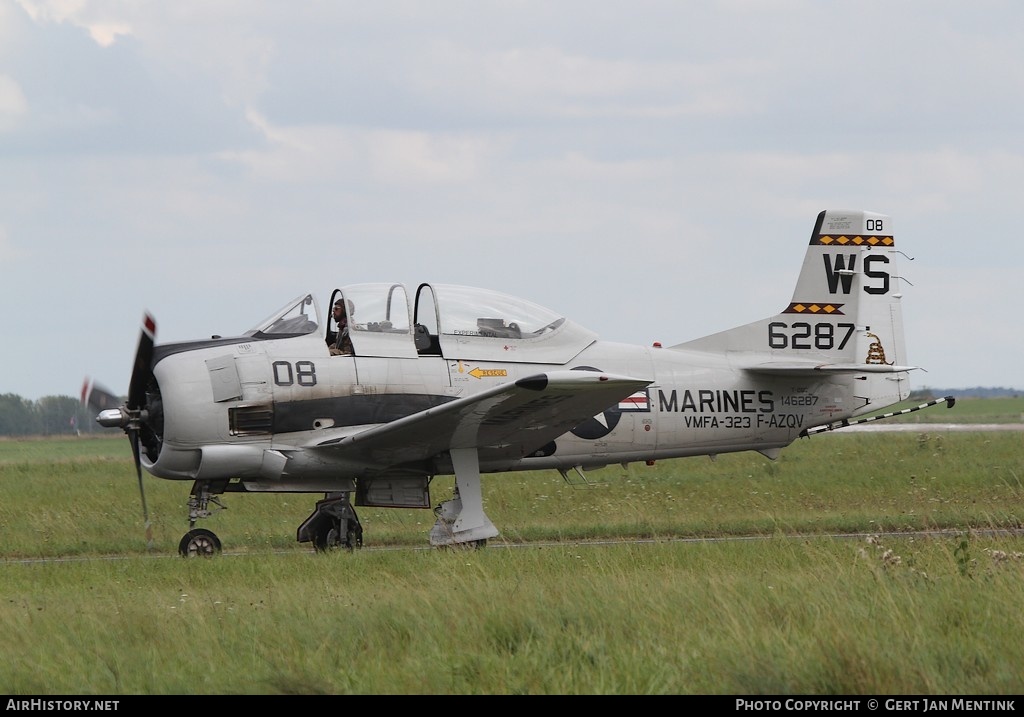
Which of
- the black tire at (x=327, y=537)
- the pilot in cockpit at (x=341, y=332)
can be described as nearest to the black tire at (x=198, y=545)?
the black tire at (x=327, y=537)

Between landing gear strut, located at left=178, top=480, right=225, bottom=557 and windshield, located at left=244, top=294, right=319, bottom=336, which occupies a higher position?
windshield, located at left=244, top=294, right=319, bottom=336

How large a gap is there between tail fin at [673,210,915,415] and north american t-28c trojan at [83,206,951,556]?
0.11m

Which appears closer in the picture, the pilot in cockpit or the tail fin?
the pilot in cockpit

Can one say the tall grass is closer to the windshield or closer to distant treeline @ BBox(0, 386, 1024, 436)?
the windshield

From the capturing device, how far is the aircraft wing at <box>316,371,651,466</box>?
1175cm

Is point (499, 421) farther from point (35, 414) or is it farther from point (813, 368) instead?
point (35, 414)

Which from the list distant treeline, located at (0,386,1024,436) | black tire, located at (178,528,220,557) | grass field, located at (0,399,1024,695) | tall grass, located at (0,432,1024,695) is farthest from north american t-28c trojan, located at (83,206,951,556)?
distant treeline, located at (0,386,1024,436)

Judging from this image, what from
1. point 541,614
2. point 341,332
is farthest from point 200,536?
point 541,614

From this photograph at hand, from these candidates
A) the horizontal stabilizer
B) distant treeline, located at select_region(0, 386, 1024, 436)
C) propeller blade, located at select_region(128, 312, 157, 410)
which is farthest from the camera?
distant treeline, located at select_region(0, 386, 1024, 436)

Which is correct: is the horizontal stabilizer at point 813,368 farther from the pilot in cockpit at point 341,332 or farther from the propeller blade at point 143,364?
the propeller blade at point 143,364

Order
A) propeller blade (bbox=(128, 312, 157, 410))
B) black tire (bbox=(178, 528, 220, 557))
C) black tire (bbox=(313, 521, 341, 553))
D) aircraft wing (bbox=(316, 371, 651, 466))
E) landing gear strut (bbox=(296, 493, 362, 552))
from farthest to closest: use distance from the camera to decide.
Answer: black tire (bbox=(313, 521, 341, 553))
landing gear strut (bbox=(296, 493, 362, 552))
black tire (bbox=(178, 528, 220, 557))
propeller blade (bbox=(128, 312, 157, 410))
aircraft wing (bbox=(316, 371, 651, 466))

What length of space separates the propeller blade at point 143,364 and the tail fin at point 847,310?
23.3 ft
